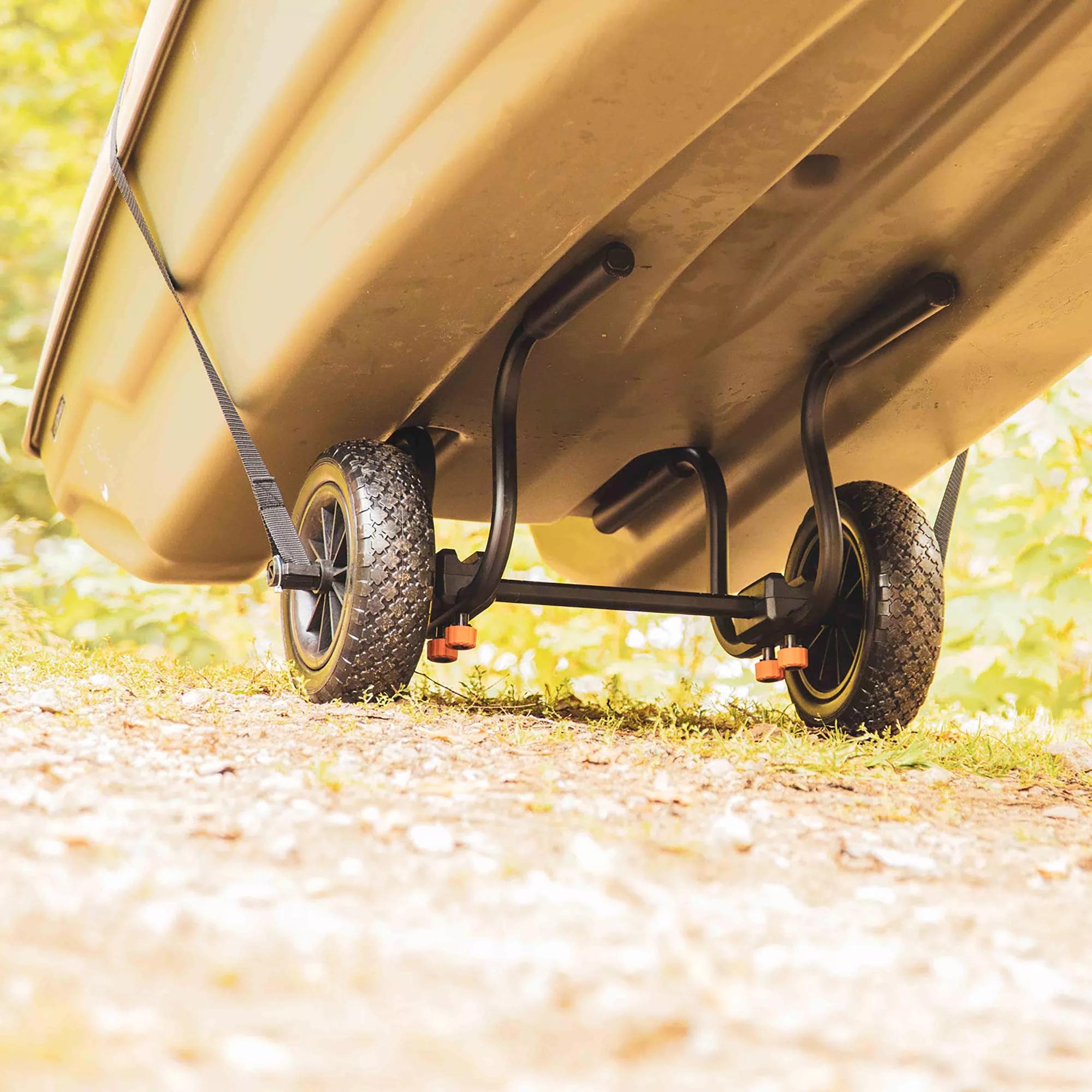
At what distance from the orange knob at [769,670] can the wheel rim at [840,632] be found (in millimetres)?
90

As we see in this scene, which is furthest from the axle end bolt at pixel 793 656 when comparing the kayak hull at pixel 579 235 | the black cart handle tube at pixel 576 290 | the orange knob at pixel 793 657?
the black cart handle tube at pixel 576 290

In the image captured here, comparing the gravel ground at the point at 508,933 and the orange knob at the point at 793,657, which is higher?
the orange knob at the point at 793,657

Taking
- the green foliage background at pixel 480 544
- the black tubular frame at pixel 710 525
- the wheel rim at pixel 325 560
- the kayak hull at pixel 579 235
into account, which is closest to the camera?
the kayak hull at pixel 579 235

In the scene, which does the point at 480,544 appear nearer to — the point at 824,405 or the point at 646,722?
the point at 646,722

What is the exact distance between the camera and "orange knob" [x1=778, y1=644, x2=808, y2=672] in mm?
2389

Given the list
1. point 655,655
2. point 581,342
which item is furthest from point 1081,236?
point 655,655

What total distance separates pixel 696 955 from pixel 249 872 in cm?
40

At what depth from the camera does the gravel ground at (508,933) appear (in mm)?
666

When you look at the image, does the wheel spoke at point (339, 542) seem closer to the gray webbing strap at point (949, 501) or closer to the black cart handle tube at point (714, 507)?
the black cart handle tube at point (714, 507)

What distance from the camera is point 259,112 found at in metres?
2.01

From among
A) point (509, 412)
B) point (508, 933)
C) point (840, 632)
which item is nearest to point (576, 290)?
point (509, 412)

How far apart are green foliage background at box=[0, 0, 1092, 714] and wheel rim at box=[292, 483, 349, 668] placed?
519mm

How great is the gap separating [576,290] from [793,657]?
36.6 inches

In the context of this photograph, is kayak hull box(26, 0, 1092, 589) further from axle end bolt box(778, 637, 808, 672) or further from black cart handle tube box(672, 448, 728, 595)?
axle end bolt box(778, 637, 808, 672)
